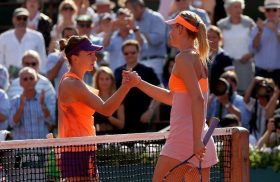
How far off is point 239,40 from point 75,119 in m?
7.25

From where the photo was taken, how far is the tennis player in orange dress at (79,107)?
22.4 feet

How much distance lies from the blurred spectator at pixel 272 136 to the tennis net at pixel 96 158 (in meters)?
2.52

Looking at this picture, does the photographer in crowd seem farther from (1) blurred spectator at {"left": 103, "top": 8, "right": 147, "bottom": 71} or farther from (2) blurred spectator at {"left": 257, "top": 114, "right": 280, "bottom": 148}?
(1) blurred spectator at {"left": 103, "top": 8, "right": 147, "bottom": 71}

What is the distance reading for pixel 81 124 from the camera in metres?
6.93

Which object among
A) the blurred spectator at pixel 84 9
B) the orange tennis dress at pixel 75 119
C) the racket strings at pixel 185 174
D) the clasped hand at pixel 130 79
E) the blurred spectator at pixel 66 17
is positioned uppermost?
the blurred spectator at pixel 84 9

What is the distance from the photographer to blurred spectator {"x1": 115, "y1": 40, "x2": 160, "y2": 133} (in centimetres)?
1210

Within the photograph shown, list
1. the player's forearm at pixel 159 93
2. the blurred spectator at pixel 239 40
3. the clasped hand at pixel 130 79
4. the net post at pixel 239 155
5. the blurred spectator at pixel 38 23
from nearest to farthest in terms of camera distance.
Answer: the clasped hand at pixel 130 79
the player's forearm at pixel 159 93
the net post at pixel 239 155
the blurred spectator at pixel 239 40
the blurred spectator at pixel 38 23

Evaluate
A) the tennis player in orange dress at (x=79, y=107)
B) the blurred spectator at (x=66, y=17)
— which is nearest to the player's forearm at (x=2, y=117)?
the blurred spectator at (x=66, y=17)

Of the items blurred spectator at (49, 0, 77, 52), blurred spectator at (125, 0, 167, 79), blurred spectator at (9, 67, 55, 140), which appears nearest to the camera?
blurred spectator at (9, 67, 55, 140)

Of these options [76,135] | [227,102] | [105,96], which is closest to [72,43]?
[76,135]

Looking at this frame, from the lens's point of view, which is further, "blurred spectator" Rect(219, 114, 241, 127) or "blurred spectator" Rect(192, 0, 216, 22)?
"blurred spectator" Rect(192, 0, 216, 22)

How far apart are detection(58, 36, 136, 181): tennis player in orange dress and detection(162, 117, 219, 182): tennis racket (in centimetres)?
65

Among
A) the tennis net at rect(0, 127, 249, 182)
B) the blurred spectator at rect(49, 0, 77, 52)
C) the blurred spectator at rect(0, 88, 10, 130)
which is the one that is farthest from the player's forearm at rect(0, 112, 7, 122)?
the tennis net at rect(0, 127, 249, 182)

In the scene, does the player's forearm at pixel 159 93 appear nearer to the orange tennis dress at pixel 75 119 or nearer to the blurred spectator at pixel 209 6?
the orange tennis dress at pixel 75 119
